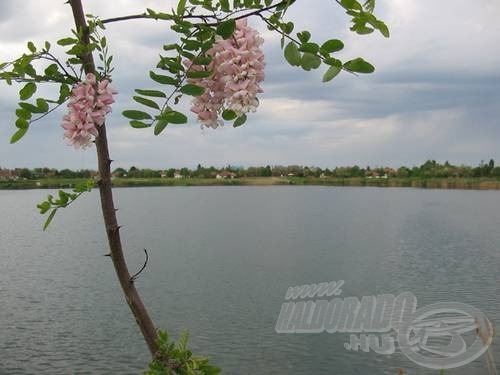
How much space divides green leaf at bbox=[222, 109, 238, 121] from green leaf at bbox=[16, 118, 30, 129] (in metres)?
0.60

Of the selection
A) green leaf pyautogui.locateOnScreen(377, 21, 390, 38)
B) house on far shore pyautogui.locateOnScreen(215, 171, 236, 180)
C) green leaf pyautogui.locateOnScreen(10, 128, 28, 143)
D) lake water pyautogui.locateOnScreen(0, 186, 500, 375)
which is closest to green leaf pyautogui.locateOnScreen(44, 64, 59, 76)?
green leaf pyautogui.locateOnScreen(10, 128, 28, 143)

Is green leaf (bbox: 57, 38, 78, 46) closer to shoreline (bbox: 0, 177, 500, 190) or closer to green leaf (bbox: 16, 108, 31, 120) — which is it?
green leaf (bbox: 16, 108, 31, 120)

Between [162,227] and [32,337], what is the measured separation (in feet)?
96.1

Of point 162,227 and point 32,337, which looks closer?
point 32,337

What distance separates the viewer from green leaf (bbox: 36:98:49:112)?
167cm

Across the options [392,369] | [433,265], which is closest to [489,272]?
[433,265]

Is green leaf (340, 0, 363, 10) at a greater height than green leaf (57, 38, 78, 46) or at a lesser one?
greater

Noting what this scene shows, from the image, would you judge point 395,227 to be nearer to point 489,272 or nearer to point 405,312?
point 489,272

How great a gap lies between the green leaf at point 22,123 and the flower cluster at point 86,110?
0.28 metres

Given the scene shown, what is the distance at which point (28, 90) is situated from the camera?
1.69 metres

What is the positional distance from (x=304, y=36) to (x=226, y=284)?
2132cm

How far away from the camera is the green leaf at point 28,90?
168cm

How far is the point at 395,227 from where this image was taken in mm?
43219

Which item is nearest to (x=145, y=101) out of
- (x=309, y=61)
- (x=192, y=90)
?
(x=192, y=90)
